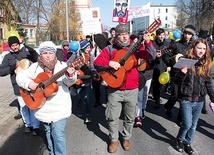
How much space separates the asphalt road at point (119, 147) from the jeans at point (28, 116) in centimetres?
24

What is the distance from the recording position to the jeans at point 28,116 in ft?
14.5

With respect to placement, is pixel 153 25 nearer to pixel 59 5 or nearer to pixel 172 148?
pixel 172 148

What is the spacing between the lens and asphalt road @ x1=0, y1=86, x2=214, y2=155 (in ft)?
12.6

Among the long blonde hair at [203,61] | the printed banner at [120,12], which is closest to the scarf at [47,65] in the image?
the long blonde hair at [203,61]

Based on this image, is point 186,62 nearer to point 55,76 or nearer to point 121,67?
point 121,67

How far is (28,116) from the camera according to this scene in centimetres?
458

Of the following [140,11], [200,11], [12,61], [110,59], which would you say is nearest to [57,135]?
[110,59]

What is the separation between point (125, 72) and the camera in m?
3.36

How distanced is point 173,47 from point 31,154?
3.47 metres

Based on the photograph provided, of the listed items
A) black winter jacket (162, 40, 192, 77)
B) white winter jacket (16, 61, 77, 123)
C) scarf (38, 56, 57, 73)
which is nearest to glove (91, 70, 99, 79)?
black winter jacket (162, 40, 192, 77)

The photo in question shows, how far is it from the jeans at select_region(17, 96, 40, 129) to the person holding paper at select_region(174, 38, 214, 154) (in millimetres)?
2764

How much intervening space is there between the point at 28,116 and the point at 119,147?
1.99 m

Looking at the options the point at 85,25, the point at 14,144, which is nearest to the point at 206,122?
the point at 14,144

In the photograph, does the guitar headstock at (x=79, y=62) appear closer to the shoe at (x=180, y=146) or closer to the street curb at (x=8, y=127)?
the shoe at (x=180, y=146)
